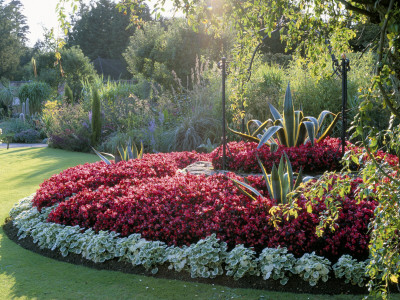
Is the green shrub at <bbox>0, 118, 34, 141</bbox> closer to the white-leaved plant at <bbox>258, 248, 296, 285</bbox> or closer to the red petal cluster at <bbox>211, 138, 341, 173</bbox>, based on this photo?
the red petal cluster at <bbox>211, 138, 341, 173</bbox>

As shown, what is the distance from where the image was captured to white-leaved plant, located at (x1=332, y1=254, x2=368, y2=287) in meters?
2.95

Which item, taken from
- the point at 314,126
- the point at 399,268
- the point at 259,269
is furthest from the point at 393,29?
the point at 314,126

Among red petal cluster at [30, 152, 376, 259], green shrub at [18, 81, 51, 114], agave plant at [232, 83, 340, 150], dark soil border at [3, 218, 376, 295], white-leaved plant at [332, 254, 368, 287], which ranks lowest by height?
dark soil border at [3, 218, 376, 295]

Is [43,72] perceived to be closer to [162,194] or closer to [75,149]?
[75,149]

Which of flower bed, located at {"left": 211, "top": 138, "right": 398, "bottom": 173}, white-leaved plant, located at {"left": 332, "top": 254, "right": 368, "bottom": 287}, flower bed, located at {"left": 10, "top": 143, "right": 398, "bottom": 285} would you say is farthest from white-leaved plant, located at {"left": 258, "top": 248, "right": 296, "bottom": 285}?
flower bed, located at {"left": 211, "top": 138, "right": 398, "bottom": 173}

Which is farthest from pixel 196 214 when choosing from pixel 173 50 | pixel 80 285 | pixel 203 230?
pixel 173 50

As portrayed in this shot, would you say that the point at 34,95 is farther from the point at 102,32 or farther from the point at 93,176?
the point at 102,32

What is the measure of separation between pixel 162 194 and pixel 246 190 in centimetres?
88

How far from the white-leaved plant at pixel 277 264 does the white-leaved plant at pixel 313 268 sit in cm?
6

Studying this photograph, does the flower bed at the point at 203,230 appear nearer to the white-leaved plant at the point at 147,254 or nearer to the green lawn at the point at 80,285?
the white-leaved plant at the point at 147,254

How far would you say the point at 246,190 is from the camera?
425cm

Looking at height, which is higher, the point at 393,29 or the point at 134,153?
the point at 393,29

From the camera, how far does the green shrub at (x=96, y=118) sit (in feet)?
36.9

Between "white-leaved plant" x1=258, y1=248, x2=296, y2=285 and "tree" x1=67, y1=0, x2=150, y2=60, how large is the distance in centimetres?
3767
